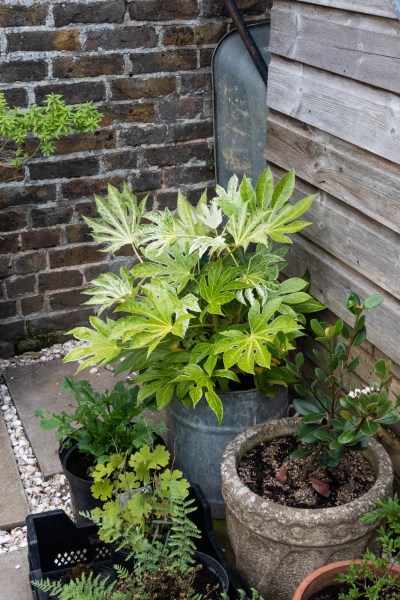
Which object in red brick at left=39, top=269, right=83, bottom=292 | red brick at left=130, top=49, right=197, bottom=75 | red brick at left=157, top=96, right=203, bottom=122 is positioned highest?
red brick at left=130, top=49, right=197, bottom=75

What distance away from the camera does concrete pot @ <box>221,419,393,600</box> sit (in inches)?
87.4

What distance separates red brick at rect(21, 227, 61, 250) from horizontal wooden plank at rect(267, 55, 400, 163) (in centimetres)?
128

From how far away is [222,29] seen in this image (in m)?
3.66

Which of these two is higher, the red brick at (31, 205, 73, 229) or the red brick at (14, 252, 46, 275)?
the red brick at (31, 205, 73, 229)

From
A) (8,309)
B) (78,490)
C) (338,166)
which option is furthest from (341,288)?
(8,309)

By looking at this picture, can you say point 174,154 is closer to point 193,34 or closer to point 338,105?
point 193,34

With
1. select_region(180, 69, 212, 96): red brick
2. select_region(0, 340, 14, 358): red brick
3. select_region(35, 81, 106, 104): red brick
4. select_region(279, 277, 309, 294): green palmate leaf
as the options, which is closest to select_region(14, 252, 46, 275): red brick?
select_region(0, 340, 14, 358): red brick

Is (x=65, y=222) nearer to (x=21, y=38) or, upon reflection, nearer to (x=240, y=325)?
(x=21, y=38)

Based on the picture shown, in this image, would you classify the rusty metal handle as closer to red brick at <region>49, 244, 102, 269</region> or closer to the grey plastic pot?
red brick at <region>49, 244, 102, 269</region>

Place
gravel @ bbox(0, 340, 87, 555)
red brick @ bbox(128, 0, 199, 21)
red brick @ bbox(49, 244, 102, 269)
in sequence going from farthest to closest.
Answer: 1. red brick @ bbox(49, 244, 102, 269)
2. red brick @ bbox(128, 0, 199, 21)
3. gravel @ bbox(0, 340, 87, 555)

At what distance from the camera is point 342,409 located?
2373 millimetres

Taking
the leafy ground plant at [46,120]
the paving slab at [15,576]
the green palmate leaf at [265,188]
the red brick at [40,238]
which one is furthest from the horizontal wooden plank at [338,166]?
the paving slab at [15,576]

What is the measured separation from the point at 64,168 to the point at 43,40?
1.89 ft

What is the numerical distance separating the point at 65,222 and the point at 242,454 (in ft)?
5.47
